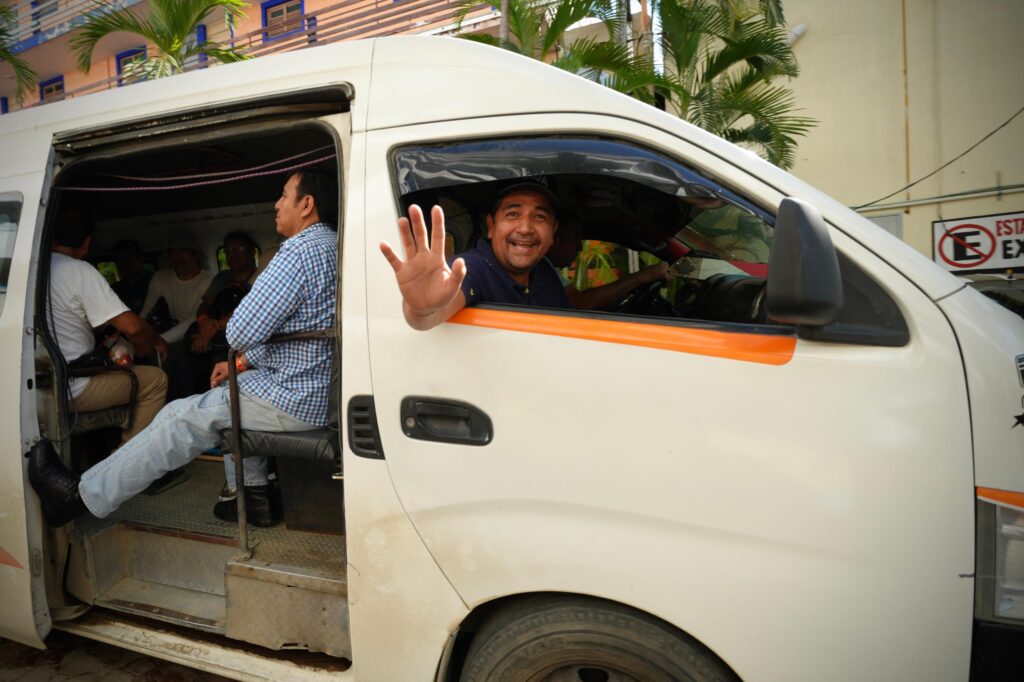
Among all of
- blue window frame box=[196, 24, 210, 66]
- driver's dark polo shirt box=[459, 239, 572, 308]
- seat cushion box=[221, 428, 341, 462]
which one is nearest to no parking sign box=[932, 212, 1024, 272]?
driver's dark polo shirt box=[459, 239, 572, 308]

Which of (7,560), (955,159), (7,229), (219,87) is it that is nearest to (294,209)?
(219,87)

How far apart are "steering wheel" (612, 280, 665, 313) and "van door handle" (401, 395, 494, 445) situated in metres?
1.64

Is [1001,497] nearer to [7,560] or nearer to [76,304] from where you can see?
[7,560]

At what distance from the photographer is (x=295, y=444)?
2.29 meters

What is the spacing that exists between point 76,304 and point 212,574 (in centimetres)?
148

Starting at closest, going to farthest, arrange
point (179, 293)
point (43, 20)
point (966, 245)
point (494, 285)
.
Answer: point (494, 285) → point (179, 293) → point (966, 245) → point (43, 20)

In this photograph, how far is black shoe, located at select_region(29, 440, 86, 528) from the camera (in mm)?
2352

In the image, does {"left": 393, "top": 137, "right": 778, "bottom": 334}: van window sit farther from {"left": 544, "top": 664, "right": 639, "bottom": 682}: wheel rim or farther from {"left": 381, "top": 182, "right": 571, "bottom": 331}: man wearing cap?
{"left": 544, "top": 664, "right": 639, "bottom": 682}: wheel rim

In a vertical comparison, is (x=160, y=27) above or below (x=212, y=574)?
above

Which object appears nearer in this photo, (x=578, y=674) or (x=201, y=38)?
(x=578, y=674)

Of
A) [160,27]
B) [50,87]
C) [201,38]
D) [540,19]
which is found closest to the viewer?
[540,19]

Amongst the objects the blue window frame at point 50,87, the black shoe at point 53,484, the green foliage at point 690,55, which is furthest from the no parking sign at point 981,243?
the blue window frame at point 50,87

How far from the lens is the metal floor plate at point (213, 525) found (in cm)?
232

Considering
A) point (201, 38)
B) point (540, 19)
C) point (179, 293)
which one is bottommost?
point (179, 293)
